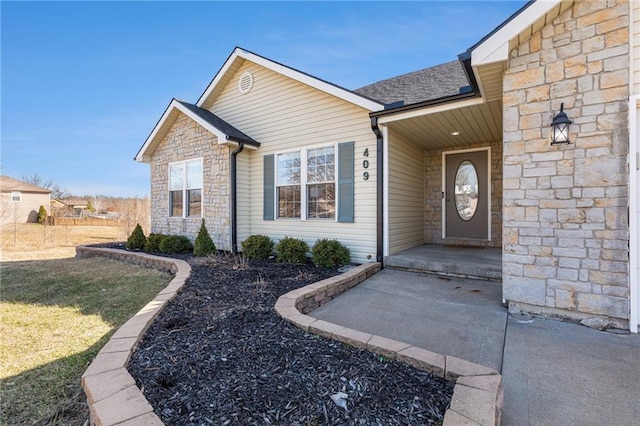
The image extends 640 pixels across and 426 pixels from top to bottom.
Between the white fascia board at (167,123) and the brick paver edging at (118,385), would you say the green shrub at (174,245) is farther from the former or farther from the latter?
the brick paver edging at (118,385)

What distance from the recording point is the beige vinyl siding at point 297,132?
6094mm

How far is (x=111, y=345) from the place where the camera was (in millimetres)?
2453

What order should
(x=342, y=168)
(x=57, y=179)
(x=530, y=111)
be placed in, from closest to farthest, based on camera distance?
1. (x=530, y=111)
2. (x=342, y=168)
3. (x=57, y=179)

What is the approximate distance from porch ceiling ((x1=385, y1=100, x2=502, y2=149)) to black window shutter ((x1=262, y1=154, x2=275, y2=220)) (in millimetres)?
3168

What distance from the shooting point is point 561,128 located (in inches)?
128

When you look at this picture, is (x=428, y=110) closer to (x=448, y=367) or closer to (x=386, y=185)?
(x=386, y=185)

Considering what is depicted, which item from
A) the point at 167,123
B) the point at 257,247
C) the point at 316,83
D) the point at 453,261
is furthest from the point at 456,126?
the point at 167,123

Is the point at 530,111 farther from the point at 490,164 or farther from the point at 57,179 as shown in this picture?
the point at 57,179

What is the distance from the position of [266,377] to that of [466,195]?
684 centimetres

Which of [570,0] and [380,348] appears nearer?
[380,348]

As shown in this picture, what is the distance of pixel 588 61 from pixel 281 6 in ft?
24.9

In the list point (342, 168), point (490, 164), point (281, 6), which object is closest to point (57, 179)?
Answer: point (281, 6)

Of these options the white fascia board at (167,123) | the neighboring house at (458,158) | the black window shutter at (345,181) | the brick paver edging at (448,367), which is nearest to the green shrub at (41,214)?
the white fascia board at (167,123)

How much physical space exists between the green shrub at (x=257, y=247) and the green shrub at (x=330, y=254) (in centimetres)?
150
